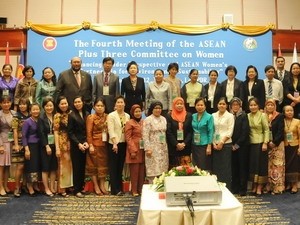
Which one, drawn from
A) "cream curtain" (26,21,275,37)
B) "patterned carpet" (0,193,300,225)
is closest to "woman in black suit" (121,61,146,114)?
"patterned carpet" (0,193,300,225)

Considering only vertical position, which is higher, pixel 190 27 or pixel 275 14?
pixel 275 14

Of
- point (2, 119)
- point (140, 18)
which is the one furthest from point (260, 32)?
point (2, 119)

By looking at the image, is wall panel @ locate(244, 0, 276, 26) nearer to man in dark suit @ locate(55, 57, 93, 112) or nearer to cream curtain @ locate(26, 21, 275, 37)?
cream curtain @ locate(26, 21, 275, 37)

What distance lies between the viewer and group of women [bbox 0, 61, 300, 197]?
4.58 m

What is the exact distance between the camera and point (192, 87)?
5215mm

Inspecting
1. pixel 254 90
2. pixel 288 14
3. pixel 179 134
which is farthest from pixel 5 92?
pixel 288 14

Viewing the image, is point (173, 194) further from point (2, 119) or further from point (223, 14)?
point (223, 14)

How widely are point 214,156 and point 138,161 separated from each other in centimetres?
90

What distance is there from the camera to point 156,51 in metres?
6.86

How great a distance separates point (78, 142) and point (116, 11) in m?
4.00

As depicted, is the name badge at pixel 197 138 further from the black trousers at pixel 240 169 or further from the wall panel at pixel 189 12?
the wall panel at pixel 189 12

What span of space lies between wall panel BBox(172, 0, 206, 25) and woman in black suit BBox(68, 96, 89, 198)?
382 centimetres

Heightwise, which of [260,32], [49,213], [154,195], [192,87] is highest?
[260,32]

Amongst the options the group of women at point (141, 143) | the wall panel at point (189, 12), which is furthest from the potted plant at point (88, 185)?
the wall panel at point (189, 12)
